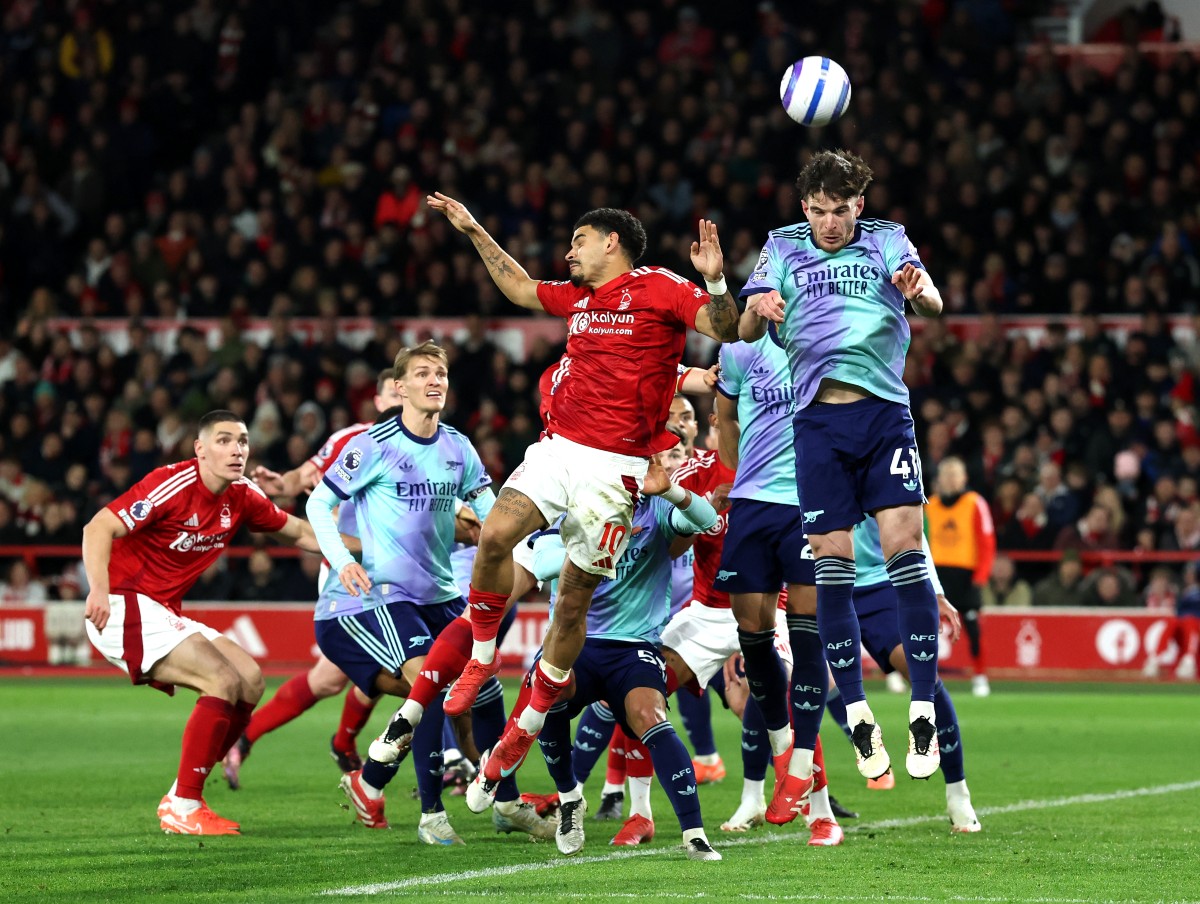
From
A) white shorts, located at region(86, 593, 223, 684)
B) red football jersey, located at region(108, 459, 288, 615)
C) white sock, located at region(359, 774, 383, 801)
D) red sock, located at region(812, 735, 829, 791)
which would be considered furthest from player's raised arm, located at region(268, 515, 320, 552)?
red sock, located at region(812, 735, 829, 791)

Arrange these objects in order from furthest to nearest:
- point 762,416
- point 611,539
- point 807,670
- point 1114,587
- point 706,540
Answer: point 1114,587, point 706,540, point 762,416, point 807,670, point 611,539

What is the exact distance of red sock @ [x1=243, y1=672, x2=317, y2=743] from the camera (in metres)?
10.6

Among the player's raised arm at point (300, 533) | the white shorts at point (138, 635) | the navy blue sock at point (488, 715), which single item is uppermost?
the player's raised arm at point (300, 533)

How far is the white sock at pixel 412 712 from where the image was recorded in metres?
8.19

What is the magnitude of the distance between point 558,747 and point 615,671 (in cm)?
45

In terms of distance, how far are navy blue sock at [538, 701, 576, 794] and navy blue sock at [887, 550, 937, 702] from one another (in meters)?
1.57

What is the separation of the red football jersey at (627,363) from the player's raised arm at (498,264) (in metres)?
0.37

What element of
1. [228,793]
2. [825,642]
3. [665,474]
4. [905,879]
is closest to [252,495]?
[228,793]

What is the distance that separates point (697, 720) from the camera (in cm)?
1077

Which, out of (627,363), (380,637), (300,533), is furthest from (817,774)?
(300,533)

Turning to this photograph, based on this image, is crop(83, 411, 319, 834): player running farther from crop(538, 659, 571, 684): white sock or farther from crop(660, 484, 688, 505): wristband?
crop(660, 484, 688, 505): wristband

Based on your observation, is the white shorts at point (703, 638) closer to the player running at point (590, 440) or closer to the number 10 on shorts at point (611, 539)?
the player running at point (590, 440)

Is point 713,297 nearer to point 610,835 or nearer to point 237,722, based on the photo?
point 610,835

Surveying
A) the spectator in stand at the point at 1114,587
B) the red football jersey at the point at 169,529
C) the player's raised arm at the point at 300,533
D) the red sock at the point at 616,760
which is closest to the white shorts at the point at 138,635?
the red football jersey at the point at 169,529
